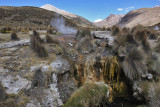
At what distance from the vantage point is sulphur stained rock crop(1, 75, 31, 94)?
274cm

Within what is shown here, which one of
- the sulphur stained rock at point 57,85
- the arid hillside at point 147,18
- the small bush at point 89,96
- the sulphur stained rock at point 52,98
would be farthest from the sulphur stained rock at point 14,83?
the arid hillside at point 147,18

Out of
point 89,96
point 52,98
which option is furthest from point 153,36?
point 52,98

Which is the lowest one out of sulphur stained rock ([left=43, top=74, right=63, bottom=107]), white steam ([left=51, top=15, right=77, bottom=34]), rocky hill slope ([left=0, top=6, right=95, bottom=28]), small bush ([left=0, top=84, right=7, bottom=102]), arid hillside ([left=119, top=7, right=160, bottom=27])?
sulphur stained rock ([left=43, top=74, right=63, bottom=107])

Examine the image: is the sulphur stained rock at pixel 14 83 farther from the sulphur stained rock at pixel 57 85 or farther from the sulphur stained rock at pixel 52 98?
the sulphur stained rock at pixel 52 98

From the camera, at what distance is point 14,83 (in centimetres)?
293

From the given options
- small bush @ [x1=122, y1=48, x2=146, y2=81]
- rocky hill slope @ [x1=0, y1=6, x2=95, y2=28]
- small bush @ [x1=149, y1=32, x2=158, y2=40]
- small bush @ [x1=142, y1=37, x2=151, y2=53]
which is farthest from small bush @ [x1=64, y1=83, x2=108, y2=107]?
rocky hill slope @ [x1=0, y1=6, x2=95, y2=28]

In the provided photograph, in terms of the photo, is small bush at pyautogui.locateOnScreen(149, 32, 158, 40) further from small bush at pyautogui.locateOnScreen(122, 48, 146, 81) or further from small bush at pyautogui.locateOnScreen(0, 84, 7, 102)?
small bush at pyautogui.locateOnScreen(0, 84, 7, 102)

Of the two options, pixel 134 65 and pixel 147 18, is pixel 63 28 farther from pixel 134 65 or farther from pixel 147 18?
pixel 147 18

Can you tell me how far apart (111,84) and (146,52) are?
2457mm

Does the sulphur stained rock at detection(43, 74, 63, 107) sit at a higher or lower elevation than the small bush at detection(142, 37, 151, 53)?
lower

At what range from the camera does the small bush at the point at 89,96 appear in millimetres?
3076

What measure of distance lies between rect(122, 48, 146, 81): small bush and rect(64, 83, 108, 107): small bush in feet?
4.52

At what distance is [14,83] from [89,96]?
236 centimetres

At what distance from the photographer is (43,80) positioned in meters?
3.27
